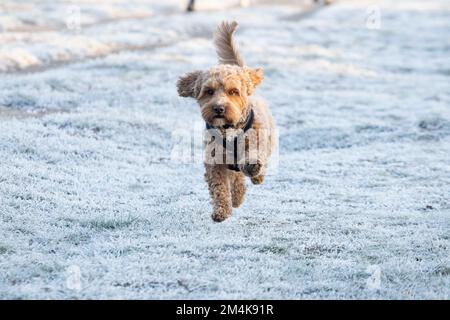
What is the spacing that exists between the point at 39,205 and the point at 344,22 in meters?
49.0

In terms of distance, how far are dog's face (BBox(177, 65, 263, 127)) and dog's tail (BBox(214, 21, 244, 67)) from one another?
47.0 inches

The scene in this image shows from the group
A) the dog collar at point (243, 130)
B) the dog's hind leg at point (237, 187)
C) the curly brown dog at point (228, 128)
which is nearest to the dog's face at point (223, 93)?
the curly brown dog at point (228, 128)

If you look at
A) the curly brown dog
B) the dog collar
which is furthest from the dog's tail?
the dog collar

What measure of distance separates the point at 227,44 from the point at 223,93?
2190mm

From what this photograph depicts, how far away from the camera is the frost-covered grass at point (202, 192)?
880 cm

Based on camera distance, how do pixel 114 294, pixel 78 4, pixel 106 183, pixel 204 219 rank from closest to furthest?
pixel 114 294, pixel 204 219, pixel 106 183, pixel 78 4

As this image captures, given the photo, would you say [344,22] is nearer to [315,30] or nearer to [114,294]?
[315,30]

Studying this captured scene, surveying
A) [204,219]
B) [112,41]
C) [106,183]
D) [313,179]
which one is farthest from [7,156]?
[112,41]

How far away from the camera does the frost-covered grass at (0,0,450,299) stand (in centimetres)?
880

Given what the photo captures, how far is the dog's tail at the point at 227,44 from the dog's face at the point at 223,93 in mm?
1193

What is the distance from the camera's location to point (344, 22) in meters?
57.1

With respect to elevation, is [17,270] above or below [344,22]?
below

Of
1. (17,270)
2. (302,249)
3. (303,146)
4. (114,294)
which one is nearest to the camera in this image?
(114,294)

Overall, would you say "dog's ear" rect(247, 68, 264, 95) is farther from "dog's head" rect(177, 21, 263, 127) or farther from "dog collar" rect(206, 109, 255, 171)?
"dog collar" rect(206, 109, 255, 171)
